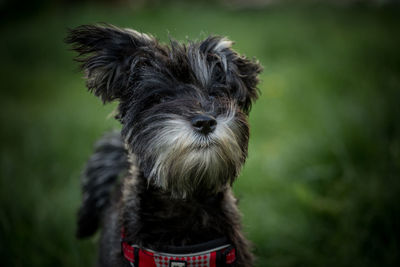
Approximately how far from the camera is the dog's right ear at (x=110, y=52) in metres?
2.53

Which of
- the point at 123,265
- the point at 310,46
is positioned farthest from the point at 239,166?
the point at 310,46

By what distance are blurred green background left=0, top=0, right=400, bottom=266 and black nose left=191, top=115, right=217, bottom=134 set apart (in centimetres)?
94

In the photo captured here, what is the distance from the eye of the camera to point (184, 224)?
Result: 2.70 meters

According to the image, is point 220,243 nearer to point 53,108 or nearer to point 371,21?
point 53,108

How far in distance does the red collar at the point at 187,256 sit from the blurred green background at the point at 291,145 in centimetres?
77

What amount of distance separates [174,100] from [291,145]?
3.71 meters

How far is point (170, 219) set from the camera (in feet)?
8.87

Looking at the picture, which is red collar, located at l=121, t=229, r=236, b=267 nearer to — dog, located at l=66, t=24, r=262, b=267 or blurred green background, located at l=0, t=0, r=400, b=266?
dog, located at l=66, t=24, r=262, b=267

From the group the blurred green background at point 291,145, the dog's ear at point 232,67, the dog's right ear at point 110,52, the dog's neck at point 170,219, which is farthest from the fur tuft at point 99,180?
the dog's ear at point 232,67

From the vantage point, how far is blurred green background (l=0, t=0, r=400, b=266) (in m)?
3.97

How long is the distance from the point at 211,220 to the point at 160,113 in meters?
0.93

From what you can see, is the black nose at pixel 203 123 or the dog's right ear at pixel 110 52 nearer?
the black nose at pixel 203 123

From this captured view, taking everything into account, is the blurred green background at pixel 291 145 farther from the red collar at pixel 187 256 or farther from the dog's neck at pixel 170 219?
the red collar at pixel 187 256

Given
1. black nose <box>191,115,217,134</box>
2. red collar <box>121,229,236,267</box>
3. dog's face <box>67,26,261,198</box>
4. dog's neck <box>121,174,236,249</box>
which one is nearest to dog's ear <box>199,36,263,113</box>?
dog's face <box>67,26,261,198</box>
